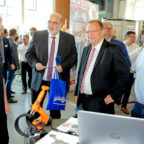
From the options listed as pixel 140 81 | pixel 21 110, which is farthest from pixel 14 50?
pixel 140 81

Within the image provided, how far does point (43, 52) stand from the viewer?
2.29 m

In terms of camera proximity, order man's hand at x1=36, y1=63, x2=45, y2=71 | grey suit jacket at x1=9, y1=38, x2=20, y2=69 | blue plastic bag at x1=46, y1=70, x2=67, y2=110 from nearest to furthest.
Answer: blue plastic bag at x1=46, y1=70, x2=67, y2=110 → man's hand at x1=36, y1=63, x2=45, y2=71 → grey suit jacket at x1=9, y1=38, x2=20, y2=69

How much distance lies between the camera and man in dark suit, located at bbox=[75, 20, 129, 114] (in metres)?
1.84

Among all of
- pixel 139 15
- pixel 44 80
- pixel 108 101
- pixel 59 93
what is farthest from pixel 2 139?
pixel 139 15

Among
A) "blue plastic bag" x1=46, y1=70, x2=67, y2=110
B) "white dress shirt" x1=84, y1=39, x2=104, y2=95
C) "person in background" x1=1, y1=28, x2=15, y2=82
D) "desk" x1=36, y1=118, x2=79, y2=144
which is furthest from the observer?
"person in background" x1=1, y1=28, x2=15, y2=82

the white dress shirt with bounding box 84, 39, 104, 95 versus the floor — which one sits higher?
the white dress shirt with bounding box 84, 39, 104, 95

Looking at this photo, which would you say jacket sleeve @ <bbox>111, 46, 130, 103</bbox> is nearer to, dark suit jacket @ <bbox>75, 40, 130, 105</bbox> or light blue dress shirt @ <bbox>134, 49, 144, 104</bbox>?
dark suit jacket @ <bbox>75, 40, 130, 105</bbox>

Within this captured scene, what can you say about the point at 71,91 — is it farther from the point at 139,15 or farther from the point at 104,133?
the point at 139,15

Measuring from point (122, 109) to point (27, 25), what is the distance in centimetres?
518

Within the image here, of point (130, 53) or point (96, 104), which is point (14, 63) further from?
point (96, 104)

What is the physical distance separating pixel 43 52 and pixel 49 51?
0.07 metres

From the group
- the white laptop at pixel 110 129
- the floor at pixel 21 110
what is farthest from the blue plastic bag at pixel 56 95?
the white laptop at pixel 110 129

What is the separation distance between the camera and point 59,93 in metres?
2.08

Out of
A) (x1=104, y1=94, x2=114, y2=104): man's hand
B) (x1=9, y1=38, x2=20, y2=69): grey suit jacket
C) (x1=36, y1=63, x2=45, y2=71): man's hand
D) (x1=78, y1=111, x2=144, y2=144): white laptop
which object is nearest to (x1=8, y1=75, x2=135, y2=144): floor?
(x1=9, y1=38, x2=20, y2=69): grey suit jacket
